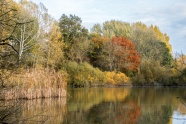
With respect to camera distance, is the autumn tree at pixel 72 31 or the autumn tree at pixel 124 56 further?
the autumn tree at pixel 124 56

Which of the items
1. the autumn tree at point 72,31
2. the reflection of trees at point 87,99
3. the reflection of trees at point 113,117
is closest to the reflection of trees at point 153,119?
the reflection of trees at point 113,117

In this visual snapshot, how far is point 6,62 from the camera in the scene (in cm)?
282

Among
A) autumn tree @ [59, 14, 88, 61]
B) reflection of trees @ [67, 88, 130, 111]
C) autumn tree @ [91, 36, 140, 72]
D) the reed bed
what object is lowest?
reflection of trees @ [67, 88, 130, 111]

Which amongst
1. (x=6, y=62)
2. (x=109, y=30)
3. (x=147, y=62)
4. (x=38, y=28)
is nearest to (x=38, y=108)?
(x=6, y=62)

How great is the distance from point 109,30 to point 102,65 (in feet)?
64.5

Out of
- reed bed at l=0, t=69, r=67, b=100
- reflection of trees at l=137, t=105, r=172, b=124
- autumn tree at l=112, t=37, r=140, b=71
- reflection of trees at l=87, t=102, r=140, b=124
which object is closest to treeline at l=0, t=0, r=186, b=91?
autumn tree at l=112, t=37, r=140, b=71

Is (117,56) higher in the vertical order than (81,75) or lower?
higher

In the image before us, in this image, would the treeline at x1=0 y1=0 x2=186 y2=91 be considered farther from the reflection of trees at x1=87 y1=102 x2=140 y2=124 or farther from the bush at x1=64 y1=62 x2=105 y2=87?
the reflection of trees at x1=87 y1=102 x2=140 y2=124

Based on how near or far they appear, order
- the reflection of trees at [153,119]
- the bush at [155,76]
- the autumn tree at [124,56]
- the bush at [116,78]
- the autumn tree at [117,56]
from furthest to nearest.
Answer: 1. the autumn tree at [124,56]
2. the autumn tree at [117,56]
3. the bush at [155,76]
4. the bush at [116,78]
5. the reflection of trees at [153,119]

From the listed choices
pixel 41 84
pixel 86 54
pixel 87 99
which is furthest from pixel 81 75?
pixel 41 84

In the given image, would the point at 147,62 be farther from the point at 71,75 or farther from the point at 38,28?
the point at 38,28

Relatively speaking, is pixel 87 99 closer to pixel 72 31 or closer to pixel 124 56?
pixel 124 56

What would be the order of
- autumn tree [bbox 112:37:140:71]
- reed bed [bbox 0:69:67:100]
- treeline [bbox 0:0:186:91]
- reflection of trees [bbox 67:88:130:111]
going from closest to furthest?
reflection of trees [bbox 67:88:130:111] < reed bed [bbox 0:69:67:100] < treeline [bbox 0:0:186:91] < autumn tree [bbox 112:37:140:71]

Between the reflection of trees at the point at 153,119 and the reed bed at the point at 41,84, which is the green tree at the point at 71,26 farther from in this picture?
the reflection of trees at the point at 153,119
